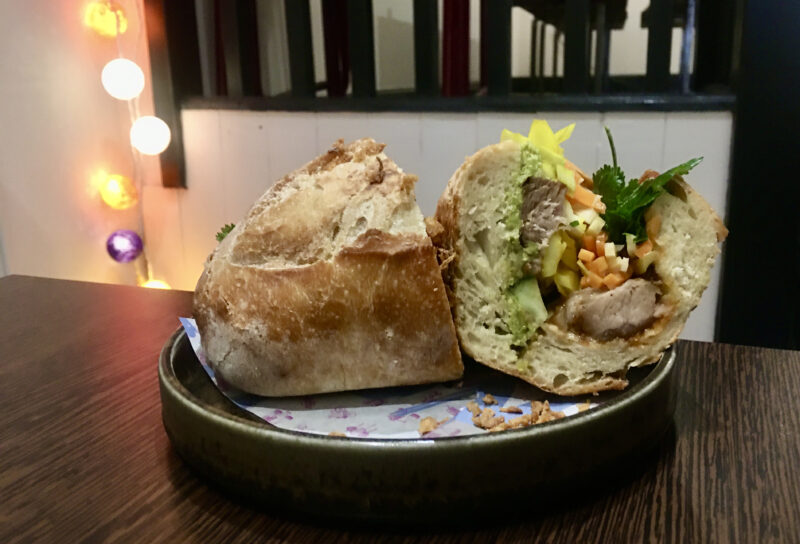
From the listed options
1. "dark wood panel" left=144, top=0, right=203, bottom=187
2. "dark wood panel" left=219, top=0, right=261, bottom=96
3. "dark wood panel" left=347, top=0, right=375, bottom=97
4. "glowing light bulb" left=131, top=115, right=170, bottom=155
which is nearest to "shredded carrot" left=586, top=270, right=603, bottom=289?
"dark wood panel" left=347, top=0, right=375, bottom=97

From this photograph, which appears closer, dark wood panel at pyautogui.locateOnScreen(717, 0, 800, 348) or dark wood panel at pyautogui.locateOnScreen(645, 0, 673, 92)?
dark wood panel at pyautogui.locateOnScreen(717, 0, 800, 348)

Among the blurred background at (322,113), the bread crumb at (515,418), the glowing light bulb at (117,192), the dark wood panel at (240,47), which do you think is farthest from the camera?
the glowing light bulb at (117,192)

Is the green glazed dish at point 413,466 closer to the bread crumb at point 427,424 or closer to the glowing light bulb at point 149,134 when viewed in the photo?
the bread crumb at point 427,424

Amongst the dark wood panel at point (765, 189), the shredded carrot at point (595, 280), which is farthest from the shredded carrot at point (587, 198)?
the dark wood panel at point (765, 189)

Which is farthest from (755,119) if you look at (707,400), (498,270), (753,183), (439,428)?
(439,428)

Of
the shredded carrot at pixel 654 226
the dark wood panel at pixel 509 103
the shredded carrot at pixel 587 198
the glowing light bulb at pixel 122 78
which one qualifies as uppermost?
the glowing light bulb at pixel 122 78

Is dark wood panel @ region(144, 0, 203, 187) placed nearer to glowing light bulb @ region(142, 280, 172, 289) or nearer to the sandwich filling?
glowing light bulb @ region(142, 280, 172, 289)

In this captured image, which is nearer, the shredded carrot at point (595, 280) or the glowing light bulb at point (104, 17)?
the shredded carrot at point (595, 280)
